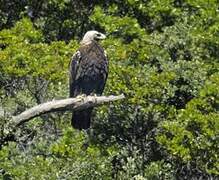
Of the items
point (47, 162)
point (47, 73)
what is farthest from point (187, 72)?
point (47, 162)

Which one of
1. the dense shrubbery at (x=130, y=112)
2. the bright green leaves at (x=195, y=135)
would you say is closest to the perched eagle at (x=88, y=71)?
the dense shrubbery at (x=130, y=112)

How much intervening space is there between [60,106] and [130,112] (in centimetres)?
399

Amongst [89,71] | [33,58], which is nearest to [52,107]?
[89,71]

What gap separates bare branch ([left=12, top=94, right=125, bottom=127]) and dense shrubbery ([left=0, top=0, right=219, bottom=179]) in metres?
1.81

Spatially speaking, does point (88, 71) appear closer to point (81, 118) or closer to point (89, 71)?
point (89, 71)

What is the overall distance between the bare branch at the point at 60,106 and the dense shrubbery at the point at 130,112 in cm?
181

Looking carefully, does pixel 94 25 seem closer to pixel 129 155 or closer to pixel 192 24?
pixel 192 24

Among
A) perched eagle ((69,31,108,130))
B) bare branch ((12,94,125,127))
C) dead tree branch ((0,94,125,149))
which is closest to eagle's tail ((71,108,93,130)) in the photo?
perched eagle ((69,31,108,130))

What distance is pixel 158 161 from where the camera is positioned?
1452 centimetres

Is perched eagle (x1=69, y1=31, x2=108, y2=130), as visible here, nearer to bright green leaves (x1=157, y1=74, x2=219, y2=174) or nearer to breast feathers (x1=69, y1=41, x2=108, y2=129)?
breast feathers (x1=69, y1=41, x2=108, y2=129)

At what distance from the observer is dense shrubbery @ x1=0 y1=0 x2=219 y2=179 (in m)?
13.4

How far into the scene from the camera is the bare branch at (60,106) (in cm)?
1078

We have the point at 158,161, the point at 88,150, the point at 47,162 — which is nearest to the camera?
the point at 47,162

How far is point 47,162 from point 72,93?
111cm
